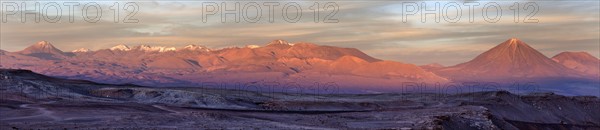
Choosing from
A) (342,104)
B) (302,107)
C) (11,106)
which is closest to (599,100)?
(342,104)

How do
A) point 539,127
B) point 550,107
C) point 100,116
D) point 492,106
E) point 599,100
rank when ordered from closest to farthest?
point 100,116 → point 539,127 → point 492,106 → point 550,107 → point 599,100

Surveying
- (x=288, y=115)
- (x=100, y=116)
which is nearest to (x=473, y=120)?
(x=288, y=115)

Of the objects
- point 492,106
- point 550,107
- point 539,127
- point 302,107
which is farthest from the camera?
point 550,107

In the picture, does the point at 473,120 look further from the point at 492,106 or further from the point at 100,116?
the point at 492,106

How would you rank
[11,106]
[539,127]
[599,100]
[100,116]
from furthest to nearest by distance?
[599,100]
[539,127]
[11,106]
[100,116]

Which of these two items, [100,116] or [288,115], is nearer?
[100,116]

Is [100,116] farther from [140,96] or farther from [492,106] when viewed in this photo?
[492,106]
